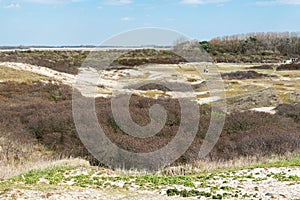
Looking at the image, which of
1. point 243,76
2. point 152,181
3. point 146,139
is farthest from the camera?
point 243,76

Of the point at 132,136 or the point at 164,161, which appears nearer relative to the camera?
the point at 164,161

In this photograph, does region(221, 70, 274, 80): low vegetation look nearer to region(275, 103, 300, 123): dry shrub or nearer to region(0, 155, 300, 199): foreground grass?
region(275, 103, 300, 123): dry shrub

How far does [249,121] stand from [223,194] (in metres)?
12.4

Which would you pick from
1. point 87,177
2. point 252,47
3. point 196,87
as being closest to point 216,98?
point 196,87

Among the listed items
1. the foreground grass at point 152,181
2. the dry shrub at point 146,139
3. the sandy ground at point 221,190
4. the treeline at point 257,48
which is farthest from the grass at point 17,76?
the treeline at point 257,48

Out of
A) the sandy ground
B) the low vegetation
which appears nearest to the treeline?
the low vegetation

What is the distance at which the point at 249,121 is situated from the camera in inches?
853

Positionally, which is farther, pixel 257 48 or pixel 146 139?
pixel 257 48

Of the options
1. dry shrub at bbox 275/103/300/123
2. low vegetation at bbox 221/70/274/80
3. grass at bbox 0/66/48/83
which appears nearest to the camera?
dry shrub at bbox 275/103/300/123

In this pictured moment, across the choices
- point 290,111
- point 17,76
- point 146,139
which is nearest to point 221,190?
point 146,139

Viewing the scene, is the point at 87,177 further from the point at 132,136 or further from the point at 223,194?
the point at 132,136

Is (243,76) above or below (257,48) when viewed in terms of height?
below

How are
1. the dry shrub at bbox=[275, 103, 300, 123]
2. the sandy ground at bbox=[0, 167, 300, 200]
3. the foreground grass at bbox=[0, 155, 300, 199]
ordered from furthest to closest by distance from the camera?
1. the dry shrub at bbox=[275, 103, 300, 123]
2. the foreground grass at bbox=[0, 155, 300, 199]
3. the sandy ground at bbox=[0, 167, 300, 200]

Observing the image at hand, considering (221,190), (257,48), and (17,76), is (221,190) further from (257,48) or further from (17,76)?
(257,48)
